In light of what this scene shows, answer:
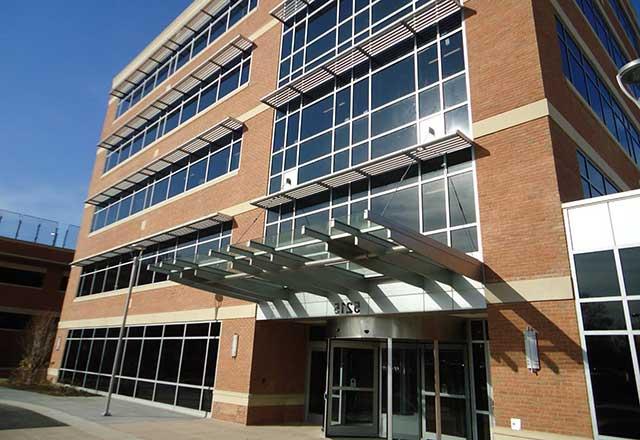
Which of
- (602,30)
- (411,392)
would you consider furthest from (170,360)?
(602,30)

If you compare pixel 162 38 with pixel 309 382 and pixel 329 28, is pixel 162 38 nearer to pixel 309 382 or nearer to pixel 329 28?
pixel 329 28

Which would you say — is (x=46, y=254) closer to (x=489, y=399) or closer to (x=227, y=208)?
(x=227, y=208)

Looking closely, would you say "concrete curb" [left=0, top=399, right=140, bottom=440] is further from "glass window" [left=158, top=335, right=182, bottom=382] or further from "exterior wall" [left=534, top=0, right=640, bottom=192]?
"exterior wall" [left=534, top=0, right=640, bottom=192]

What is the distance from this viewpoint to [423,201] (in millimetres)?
12164

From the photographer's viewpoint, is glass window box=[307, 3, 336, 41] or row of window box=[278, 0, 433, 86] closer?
row of window box=[278, 0, 433, 86]

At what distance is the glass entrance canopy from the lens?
363 inches

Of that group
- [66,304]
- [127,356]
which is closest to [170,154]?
[127,356]

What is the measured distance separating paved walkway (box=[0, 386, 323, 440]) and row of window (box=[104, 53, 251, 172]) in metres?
13.7

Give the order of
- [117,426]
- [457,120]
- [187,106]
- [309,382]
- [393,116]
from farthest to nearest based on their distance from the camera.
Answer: [187,106]
[309,382]
[393,116]
[117,426]
[457,120]

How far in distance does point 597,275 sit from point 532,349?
1.87 metres

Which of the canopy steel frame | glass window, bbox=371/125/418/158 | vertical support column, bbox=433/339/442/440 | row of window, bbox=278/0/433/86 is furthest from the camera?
the canopy steel frame

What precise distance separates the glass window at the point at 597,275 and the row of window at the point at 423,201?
2.25m

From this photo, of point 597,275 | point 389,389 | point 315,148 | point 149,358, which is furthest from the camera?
point 149,358

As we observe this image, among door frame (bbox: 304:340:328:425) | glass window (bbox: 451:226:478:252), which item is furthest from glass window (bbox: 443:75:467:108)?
door frame (bbox: 304:340:328:425)
